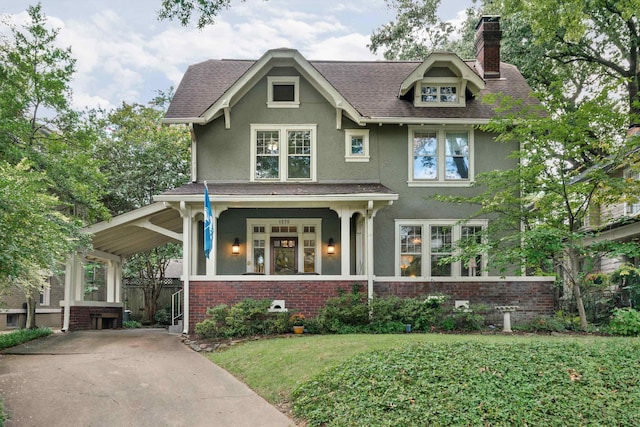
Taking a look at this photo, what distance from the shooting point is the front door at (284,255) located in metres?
15.8

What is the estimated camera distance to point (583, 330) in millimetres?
12078

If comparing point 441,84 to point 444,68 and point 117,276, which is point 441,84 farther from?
point 117,276

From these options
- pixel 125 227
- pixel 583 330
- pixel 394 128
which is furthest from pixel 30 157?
pixel 583 330

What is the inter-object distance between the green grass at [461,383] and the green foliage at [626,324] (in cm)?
243

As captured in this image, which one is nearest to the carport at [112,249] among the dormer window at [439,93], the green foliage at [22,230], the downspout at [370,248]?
the green foliage at [22,230]

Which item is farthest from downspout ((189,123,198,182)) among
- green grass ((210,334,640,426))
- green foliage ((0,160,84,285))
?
green grass ((210,334,640,426))

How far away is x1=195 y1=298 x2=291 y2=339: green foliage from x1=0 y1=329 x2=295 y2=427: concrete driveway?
1.33 m

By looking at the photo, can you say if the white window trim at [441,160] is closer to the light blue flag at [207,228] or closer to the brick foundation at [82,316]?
the light blue flag at [207,228]

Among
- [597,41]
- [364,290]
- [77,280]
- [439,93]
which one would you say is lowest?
[364,290]

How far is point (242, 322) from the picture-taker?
41.0 feet

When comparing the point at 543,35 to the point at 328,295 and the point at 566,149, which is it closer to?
the point at 566,149

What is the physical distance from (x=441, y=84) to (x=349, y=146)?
3.26 metres

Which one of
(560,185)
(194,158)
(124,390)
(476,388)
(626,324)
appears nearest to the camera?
(476,388)

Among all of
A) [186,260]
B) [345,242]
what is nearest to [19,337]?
[186,260]
